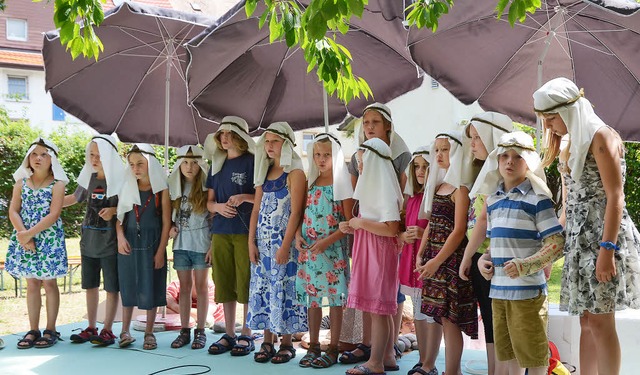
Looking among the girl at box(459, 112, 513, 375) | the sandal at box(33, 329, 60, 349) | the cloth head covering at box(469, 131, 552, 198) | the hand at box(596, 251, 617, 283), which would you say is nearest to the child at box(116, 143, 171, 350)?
the sandal at box(33, 329, 60, 349)

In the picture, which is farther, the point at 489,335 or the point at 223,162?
the point at 223,162

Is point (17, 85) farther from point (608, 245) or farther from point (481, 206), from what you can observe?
point (608, 245)

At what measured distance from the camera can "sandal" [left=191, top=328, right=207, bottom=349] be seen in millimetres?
5922

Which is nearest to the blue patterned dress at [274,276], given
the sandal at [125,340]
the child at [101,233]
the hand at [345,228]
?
the hand at [345,228]

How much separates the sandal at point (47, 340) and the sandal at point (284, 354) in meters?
2.10

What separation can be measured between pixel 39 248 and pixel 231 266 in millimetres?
1780

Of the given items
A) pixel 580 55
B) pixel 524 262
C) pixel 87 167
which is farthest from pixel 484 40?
pixel 87 167

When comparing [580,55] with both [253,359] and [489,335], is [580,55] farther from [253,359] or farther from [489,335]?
[253,359]

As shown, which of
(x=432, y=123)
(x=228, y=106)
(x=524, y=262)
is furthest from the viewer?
(x=432, y=123)

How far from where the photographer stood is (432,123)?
2405 centimetres

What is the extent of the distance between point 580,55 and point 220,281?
12.1 ft

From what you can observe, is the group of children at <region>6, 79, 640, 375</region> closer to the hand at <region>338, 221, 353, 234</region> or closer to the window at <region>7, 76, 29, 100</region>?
the hand at <region>338, 221, 353, 234</region>

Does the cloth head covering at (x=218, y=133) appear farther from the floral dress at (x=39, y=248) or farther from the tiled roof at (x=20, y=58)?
the tiled roof at (x=20, y=58)

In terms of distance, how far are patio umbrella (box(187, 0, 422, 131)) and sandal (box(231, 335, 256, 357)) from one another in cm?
214
